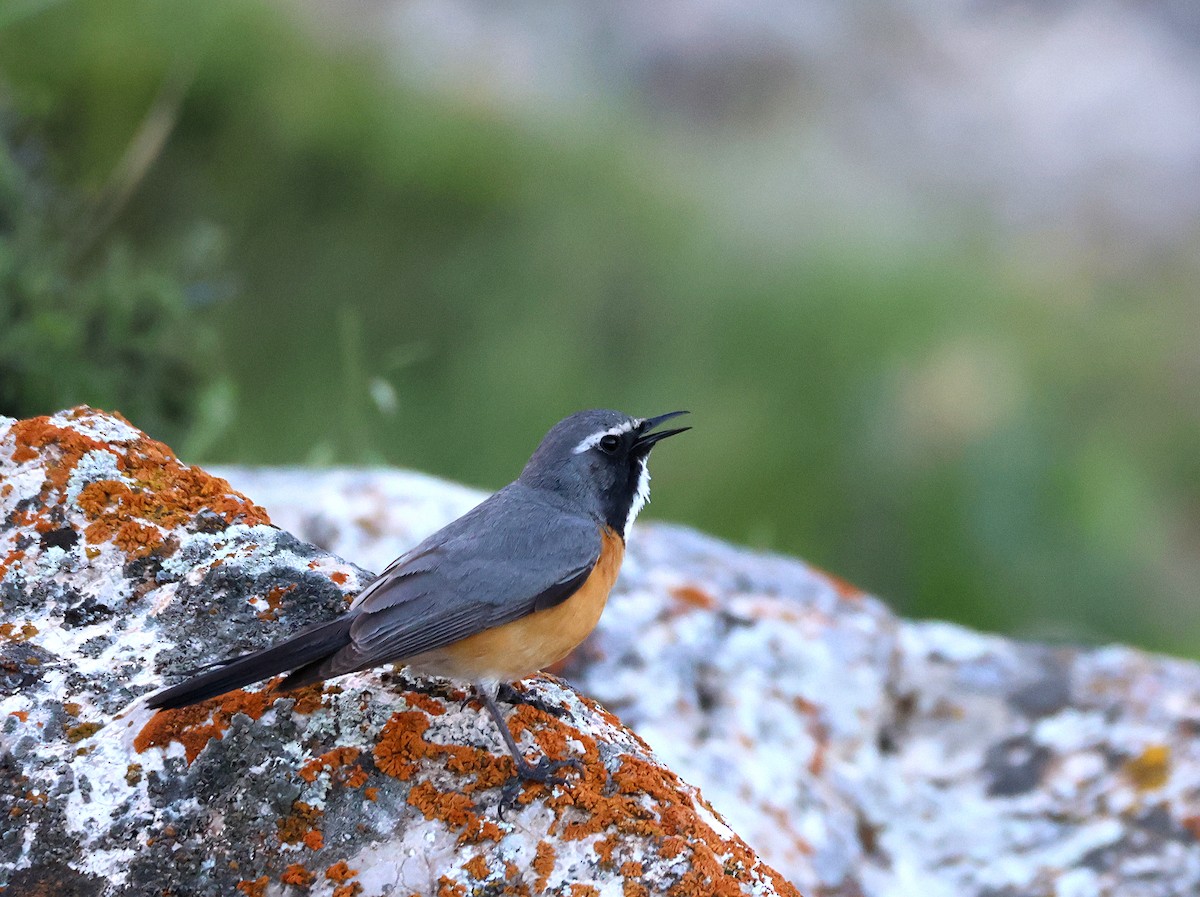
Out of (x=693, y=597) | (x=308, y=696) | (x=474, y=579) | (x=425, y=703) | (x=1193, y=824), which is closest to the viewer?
(x=308, y=696)

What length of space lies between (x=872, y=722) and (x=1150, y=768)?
1001 mm

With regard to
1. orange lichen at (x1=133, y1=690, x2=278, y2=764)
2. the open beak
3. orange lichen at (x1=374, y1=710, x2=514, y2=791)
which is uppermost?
the open beak

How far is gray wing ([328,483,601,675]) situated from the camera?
3.11 meters

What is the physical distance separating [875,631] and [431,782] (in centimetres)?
292

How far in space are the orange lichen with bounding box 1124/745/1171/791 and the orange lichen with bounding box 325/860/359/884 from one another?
310cm

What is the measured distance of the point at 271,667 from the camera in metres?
2.90

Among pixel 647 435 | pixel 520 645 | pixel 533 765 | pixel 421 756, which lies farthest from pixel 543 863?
pixel 647 435

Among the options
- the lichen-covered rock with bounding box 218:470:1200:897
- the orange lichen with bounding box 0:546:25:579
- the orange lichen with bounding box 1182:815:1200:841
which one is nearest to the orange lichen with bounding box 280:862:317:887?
the orange lichen with bounding box 0:546:25:579

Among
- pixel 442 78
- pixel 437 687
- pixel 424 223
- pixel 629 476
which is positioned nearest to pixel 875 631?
pixel 629 476

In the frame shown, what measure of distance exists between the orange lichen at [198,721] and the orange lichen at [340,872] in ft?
1.38

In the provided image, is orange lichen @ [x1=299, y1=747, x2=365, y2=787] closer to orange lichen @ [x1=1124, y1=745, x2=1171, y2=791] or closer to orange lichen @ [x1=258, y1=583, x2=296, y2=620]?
orange lichen @ [x1=258, y1=583, x2=296, y2=620]

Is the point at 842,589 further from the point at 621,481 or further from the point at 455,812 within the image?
the point at 455,812

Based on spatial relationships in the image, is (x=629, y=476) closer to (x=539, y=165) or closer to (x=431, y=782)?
(x=431, y=782)

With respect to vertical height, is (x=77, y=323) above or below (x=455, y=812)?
above
